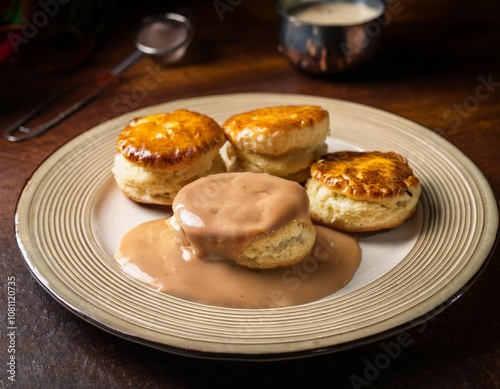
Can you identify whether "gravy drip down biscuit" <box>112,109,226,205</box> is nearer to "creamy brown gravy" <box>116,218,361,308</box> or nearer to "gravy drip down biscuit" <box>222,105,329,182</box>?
"gravy drip down biscuit" <box>222,105,329,182</box>

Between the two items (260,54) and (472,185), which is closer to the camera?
(472,185)

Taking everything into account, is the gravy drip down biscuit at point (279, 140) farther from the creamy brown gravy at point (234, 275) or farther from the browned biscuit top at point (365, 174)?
the creamy brown gravy at point (234, 275)

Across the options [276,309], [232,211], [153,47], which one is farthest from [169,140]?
[153,47]

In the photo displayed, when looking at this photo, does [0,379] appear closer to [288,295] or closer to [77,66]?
[288,295]

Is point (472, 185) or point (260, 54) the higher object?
point (472, 185)

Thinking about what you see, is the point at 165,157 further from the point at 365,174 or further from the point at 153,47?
the point at 153,47

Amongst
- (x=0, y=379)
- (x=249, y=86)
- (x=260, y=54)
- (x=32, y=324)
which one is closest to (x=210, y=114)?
(x=249, y=86)

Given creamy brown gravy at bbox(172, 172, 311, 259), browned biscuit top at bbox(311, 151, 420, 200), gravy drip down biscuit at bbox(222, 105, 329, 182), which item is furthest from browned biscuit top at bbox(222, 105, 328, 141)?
creamy brown gravy at bbox(172, 172, 311, 259)
